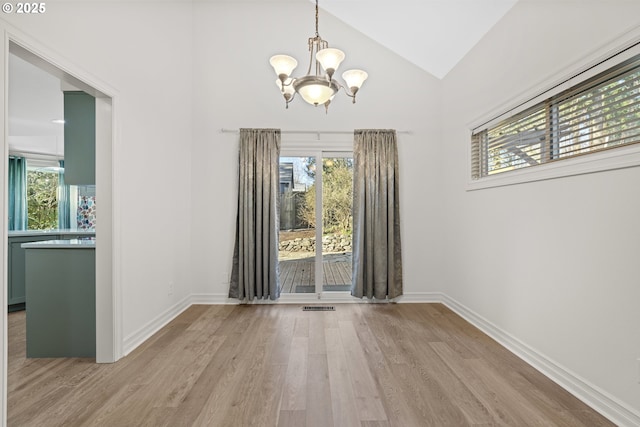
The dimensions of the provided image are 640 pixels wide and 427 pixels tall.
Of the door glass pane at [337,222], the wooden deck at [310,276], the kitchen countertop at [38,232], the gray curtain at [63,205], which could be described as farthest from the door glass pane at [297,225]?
the gray curtain at [63,205]

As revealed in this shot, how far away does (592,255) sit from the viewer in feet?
6.29

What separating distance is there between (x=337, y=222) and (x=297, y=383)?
2.29 meters

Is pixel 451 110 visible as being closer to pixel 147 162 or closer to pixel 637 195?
pixel 637 195

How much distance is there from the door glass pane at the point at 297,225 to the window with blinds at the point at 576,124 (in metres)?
2.14

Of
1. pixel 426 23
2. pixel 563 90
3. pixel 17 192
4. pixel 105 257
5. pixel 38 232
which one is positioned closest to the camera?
pixel 563 90

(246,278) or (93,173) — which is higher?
(93,173)

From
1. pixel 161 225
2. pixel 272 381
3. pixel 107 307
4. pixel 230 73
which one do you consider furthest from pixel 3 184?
pixel 230 73

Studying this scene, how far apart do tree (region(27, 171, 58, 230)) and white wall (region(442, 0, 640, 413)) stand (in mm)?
6927

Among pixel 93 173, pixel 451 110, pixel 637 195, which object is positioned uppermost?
pixel 451 110

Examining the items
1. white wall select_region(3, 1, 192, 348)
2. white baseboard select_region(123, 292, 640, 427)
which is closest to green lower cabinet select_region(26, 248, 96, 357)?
white wall select_region(3, 1, 192, 348)

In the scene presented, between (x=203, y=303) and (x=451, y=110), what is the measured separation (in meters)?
3.89

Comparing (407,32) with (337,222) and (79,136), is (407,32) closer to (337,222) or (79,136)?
(337,222)

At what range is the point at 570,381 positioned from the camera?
205 cm

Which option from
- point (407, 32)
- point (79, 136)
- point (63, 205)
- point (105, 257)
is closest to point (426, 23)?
point (407, 32)
